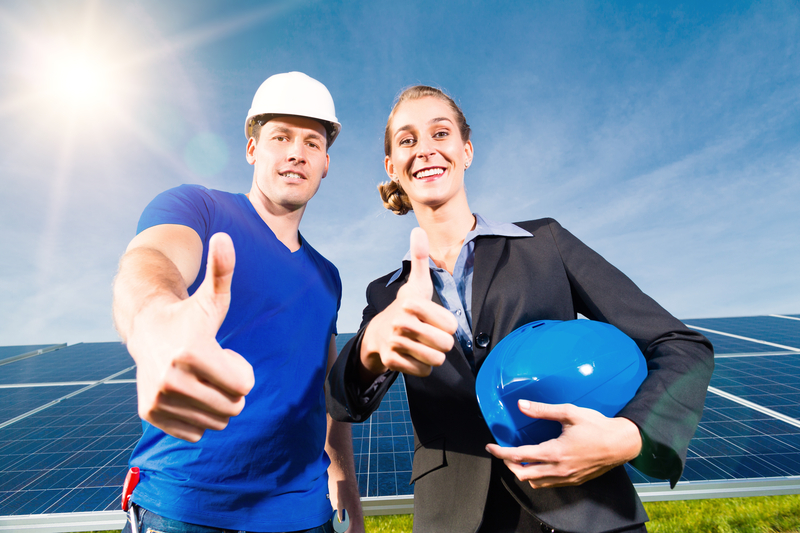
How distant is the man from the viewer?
2010 millimetres

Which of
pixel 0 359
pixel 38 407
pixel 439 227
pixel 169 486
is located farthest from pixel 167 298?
pixel 0 359

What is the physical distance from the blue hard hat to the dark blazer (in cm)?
10

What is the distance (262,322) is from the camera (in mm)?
2461

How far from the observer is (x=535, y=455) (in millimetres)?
1458

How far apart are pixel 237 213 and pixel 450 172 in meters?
1.59

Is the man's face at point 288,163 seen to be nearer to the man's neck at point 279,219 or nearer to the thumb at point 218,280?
the man's neck at point 279,219

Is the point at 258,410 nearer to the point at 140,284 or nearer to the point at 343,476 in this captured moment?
the point at 343,476

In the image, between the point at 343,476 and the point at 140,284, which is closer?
the point at 140,284

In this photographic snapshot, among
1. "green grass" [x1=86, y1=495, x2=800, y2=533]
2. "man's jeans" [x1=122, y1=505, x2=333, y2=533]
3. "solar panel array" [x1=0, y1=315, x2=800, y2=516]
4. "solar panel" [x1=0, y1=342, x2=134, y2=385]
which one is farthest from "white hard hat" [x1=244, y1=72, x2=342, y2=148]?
A: "solar panel" [x1=0, y1=342, x2=134, y2=385]

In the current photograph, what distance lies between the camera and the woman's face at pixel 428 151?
2502mm

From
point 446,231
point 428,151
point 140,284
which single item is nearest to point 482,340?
point 446,231

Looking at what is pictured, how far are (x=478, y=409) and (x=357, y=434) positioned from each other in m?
4.83

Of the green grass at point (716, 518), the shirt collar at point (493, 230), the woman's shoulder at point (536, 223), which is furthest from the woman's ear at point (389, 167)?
the green grass at point (716, 518)

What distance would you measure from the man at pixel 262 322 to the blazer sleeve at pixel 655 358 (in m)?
1.73
